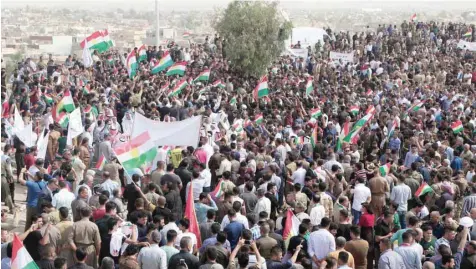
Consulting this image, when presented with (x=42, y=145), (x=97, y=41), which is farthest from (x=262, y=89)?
(x=42, y=145)

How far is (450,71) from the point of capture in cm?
3022

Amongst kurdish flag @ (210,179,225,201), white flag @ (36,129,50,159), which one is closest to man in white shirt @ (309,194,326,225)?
kurdish flag @ (210,179,225,201)

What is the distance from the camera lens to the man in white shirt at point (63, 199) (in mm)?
11633

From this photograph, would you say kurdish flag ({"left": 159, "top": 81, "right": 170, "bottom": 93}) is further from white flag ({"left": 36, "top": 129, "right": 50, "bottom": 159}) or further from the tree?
the tree

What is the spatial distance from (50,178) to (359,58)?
23351 millimetres

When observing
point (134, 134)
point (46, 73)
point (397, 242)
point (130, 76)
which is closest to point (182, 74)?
point (130, 76)

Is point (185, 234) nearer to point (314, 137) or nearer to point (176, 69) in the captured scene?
point (314, 137)

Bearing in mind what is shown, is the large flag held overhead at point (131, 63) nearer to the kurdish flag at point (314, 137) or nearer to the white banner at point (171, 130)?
the kurdish flag at point (314, 137)

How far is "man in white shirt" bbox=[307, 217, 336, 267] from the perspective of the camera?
400 inches

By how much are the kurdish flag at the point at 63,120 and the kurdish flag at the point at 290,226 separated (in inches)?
302

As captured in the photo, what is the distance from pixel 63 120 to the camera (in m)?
17.5

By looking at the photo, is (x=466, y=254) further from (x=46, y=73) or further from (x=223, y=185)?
(x=46, y=73)

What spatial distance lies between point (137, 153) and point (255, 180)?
80.5 inches

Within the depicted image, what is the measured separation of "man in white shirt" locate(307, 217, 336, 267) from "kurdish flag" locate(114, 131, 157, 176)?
3843 millimetres
